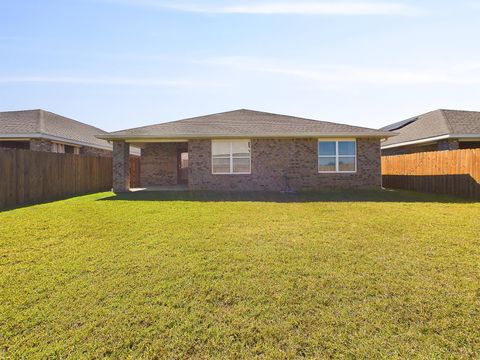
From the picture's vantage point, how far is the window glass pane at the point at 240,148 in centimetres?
1411

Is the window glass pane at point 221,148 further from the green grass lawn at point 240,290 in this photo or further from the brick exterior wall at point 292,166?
the green grass lawn at point 240,290

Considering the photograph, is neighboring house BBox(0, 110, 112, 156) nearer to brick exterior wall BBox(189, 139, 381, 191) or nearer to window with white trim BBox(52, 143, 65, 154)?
window with white trim BBox(52, 143, 65, 154)

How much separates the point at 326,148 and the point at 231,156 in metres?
4.88

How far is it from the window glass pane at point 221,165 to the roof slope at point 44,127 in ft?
31.9

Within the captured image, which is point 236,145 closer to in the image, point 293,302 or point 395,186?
point 395,186

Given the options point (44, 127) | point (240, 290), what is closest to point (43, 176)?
point (44, 127)

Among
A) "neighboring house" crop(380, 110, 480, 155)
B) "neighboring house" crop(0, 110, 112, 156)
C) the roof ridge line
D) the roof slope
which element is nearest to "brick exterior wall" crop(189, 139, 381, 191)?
"neighboring house" crop(380, 110, 480, 155)

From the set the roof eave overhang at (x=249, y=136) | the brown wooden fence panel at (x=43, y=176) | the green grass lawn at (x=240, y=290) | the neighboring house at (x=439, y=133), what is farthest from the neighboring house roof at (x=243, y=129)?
the green grass lawn at (x=240, y=290)

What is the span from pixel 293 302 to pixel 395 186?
15865 millimetres

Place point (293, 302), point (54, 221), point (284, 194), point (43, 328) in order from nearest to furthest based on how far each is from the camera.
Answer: point (43, 328)
point (293, 302)
point (54, 221)
point (284, 194)

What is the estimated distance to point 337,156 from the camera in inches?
553

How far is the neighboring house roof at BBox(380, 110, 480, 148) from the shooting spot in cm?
1555

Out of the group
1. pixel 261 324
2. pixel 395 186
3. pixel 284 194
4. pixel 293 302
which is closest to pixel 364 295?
pixel 293 302

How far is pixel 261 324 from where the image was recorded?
2748 mm
